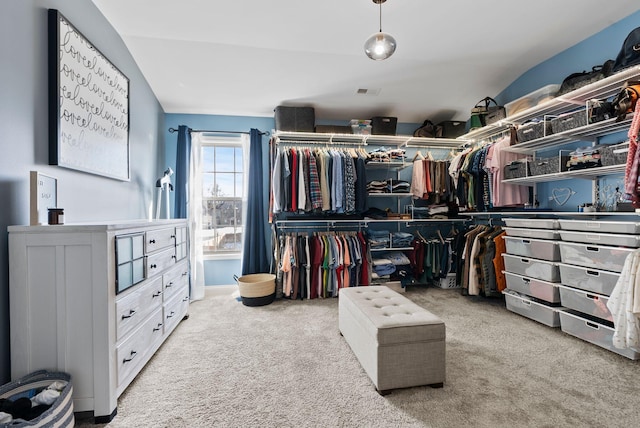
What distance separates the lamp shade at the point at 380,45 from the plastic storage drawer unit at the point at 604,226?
203 cm

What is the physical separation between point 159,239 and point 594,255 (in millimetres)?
3355

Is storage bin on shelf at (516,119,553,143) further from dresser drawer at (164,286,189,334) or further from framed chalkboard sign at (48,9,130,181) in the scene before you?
framed chalkboard sign at (48,9,130,181)

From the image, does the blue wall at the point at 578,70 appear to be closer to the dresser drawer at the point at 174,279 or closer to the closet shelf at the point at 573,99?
the closet shelf at the point at 573,99

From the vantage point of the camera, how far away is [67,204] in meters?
1.81

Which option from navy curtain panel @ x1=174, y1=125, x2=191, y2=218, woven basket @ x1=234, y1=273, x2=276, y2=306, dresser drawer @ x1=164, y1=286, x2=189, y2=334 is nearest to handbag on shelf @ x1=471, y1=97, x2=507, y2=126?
woven basket @ x1=234, y1=273, x2=276, y2=306

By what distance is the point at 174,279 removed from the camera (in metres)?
2.48

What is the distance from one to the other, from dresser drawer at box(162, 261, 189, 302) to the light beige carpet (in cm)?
→ 40

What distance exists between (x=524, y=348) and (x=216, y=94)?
3953mm

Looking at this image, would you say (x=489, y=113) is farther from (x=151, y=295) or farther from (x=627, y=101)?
(x=151, y=295)

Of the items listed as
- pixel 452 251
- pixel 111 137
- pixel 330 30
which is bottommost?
pixel 452 251

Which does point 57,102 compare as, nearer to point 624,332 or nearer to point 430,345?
point 430,345

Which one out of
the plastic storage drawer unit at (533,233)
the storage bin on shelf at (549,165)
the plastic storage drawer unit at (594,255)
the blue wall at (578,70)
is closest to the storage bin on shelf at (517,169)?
the storage bin on shelf at (549,165)

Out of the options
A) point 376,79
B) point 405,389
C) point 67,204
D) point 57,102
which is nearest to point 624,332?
point 405,389

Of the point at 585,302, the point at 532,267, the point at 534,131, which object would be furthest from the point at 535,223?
the point at 534,131
